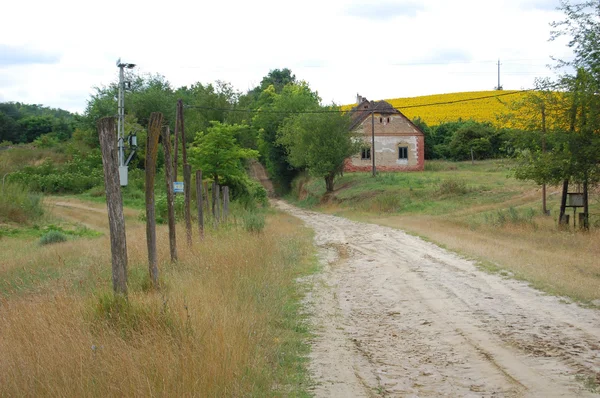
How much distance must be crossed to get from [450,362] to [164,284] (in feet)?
14.6

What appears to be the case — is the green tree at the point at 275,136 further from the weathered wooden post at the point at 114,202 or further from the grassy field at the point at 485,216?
the weathered wooden post at the point at 114,202

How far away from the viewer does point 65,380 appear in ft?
18.7

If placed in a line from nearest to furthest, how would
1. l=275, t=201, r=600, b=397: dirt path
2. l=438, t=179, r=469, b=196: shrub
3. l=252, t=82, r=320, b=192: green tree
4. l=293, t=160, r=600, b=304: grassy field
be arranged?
1. l=275, t=201, r=600, b=397: dirt path
2. l=293, t=160, r=600, b=304: grassy field
3. l=438, t=179, r=469, b=196: shrub
4. l=252, t=82, r=320, b=192: green tree

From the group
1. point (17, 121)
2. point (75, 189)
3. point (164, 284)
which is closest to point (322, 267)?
point (164, 284)

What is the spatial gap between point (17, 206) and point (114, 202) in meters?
25.7

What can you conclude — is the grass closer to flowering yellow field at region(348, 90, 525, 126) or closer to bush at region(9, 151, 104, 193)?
bush at region(9, 151, 104, 193)

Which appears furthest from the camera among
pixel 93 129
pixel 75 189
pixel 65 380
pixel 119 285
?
pixel 93 129

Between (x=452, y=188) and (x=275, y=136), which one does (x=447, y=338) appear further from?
(x=275, y=136)

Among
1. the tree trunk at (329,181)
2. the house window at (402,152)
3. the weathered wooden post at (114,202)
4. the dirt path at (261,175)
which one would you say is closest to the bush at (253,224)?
the weathered wooden post at (114,202)

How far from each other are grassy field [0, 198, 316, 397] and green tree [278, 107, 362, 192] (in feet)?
126

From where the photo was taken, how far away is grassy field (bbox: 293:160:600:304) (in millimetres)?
14572

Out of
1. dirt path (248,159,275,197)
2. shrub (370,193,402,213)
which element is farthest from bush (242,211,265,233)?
dirt path (248,159,275,197)

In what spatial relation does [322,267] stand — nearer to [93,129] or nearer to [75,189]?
[75,189]

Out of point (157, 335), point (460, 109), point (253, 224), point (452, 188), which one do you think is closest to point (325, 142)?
point (452, 188)
